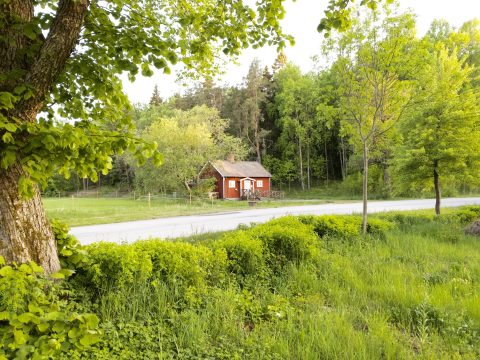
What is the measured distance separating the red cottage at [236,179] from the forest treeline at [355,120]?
1464mm

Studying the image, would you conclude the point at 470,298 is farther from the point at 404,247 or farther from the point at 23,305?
the point at 23,305

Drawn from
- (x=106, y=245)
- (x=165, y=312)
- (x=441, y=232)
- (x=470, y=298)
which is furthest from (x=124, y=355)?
(x=441, y=232)

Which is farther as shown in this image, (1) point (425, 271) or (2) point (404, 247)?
(2) point (404, 247)

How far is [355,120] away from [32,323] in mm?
9308

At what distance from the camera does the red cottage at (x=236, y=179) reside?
34469 millimetres

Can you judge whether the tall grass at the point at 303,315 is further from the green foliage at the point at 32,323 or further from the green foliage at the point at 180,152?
the green foliage at the point at 180,152

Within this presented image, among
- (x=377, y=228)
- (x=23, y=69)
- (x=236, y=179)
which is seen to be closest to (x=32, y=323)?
(x=23, y=69)

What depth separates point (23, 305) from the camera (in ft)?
8.02

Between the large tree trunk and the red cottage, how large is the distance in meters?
30.1

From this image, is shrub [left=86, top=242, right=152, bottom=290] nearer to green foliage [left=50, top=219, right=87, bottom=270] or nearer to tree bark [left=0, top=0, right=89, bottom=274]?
green foliage [left=50, top=219, right=87, bottom=270]

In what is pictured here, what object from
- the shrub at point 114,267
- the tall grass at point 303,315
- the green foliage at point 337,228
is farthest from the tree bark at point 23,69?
the green foliage at point 337,228

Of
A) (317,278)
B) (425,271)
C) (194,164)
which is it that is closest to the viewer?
(317,278)

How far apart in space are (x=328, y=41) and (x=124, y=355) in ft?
29.5

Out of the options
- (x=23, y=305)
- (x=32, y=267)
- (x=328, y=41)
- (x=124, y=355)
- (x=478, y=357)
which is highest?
(x=328, y=41)
